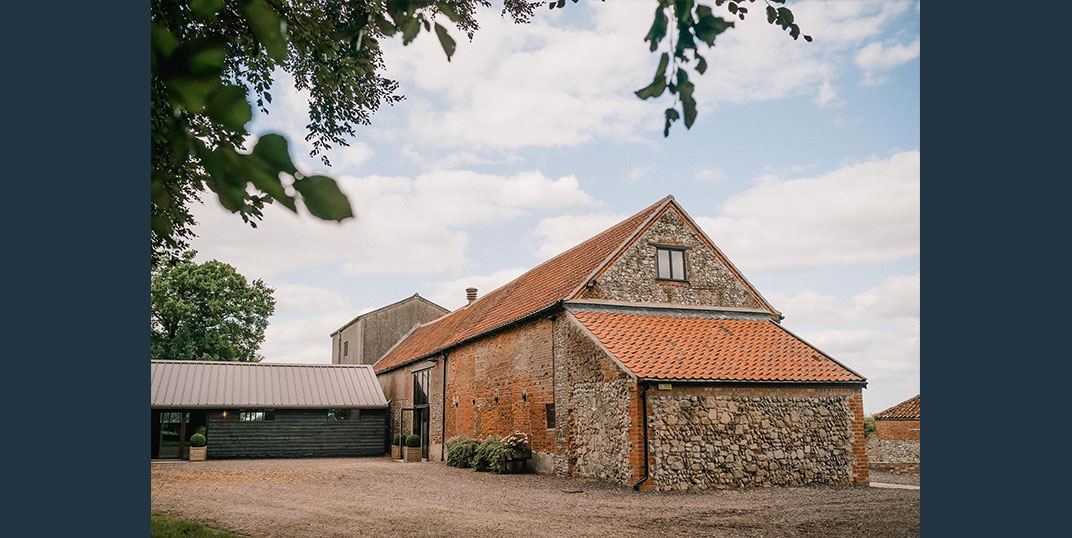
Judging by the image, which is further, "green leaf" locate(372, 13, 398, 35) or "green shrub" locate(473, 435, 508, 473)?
"green shrub" locate(473, 435, 508, 473)

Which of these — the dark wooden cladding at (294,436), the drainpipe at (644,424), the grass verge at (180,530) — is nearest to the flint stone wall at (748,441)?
the drainpipe at (644,424)

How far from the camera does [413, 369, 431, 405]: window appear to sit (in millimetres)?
26062

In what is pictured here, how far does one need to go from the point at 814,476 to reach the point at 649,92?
1418 cm

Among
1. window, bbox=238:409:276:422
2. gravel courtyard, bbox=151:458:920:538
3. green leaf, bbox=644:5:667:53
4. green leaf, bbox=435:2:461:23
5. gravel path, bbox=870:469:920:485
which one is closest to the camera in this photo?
green leaf, bbox=435:2:461:23

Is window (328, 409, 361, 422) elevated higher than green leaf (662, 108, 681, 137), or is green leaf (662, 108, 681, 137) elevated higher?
green leaf (662, 108, 681, 137)

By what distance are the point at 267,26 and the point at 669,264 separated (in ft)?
55.2

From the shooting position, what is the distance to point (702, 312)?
58.0 ft

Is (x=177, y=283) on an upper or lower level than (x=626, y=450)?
upper

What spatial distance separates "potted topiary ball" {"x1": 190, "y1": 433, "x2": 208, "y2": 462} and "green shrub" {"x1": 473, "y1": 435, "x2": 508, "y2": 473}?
1125 cm

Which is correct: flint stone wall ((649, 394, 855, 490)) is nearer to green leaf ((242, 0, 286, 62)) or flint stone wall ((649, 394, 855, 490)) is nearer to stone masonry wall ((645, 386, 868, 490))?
stone masonry wall ((645, 386, 868, 490))

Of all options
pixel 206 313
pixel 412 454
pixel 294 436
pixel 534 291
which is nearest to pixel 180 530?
pixel 534 291

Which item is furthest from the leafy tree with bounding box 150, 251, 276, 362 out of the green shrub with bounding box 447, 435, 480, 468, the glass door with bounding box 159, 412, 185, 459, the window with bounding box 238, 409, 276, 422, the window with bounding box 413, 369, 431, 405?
the green shrub with bounding box 447, 435, 480, 468

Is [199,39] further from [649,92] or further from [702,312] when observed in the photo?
[702,312]

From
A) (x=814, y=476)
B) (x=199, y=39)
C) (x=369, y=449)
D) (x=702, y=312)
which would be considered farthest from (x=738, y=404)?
(x=369, y=449)
